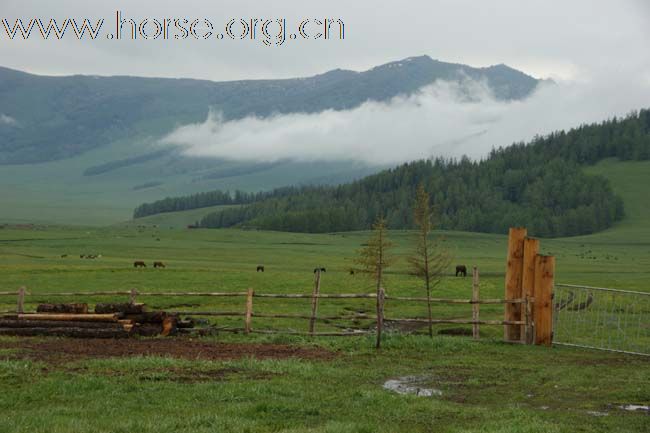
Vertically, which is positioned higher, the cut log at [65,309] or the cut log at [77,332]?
the cut log at [65,309]

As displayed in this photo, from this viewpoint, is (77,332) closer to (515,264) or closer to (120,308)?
(120,308)

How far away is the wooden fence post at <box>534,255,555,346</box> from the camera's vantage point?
84.2 feet

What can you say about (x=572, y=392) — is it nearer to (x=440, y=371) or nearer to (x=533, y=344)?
(x=440, y=371)

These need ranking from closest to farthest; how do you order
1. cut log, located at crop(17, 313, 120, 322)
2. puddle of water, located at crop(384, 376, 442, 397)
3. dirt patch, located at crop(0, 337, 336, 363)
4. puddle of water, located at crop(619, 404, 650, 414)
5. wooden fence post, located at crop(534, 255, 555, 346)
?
puddle of water, located at crop(619, 404, 650, 414) < puddle of water, located at crop(384, 376, 442, 397) < dirt patch, located at crop(0, 337, 336, 363) < cut log, located at crop(17, 313, 120, 322) < wooden fence post, located at crop(534, 255, 555, 346)

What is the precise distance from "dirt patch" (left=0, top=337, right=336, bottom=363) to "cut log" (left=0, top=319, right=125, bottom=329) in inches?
26.4

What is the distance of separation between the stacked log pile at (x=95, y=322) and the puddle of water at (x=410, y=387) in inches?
402

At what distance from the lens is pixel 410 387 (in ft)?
57.4

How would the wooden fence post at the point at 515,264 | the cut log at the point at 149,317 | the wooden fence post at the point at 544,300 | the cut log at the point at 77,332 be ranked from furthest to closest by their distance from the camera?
the wooden fence post at the point at 515,264
the cut log at the point at 149,317
the wooden fence post at the point at 544,300
the cut log at the point at 77,332

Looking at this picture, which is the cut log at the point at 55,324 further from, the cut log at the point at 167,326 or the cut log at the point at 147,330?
the cut log at the point at 167,326

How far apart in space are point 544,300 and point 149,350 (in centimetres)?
1282

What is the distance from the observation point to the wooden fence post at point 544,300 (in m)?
25.7

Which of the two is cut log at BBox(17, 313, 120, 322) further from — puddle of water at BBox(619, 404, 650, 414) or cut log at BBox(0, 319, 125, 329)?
puddle of water at BBox(619, 404, 650, 414)

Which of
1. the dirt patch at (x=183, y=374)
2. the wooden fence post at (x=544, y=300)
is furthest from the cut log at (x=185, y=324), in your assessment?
the wooden fence post at (x=544, y=300)

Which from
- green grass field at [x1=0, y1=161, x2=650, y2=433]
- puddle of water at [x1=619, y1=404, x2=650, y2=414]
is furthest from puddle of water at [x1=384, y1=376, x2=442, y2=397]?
puddle of water at [x1=619, y1=404, x2=650, y2=414]
